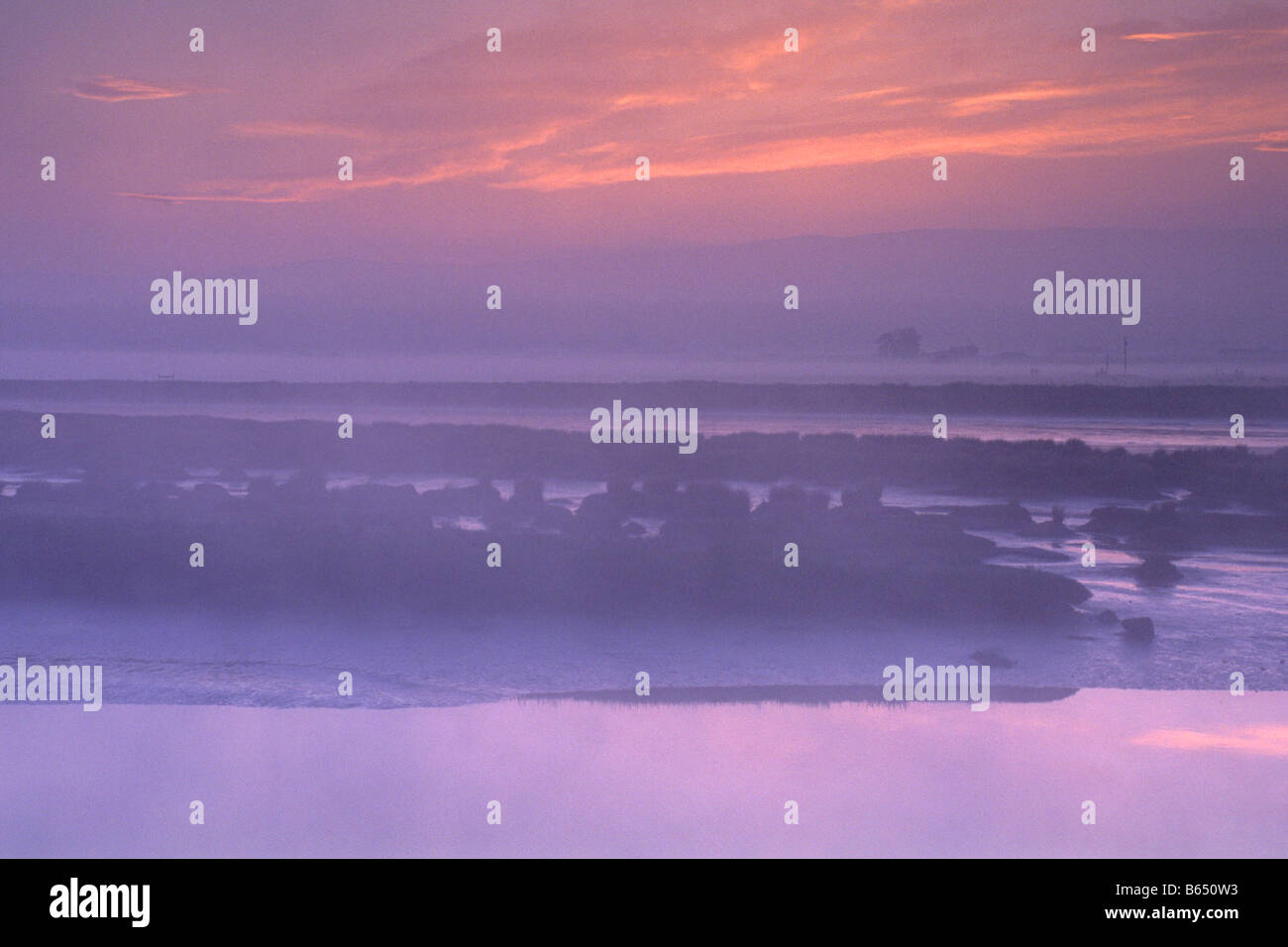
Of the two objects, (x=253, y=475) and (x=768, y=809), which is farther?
(x=253, y=475)

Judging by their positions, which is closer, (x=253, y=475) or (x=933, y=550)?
(x=933, y=550)

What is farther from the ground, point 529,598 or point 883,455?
point 883,455

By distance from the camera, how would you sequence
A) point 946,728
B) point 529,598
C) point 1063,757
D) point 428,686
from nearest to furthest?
point 1063,757, point 946,728, point 428,686, point 529,598

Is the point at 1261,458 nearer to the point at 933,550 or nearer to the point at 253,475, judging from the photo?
the point at 933,550

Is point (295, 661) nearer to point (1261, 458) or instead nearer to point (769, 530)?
point (769, 530)

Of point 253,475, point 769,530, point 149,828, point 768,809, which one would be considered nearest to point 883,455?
point 769,530

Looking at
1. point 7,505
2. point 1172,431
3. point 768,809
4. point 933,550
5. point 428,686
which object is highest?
point 1172,431

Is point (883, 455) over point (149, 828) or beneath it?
over

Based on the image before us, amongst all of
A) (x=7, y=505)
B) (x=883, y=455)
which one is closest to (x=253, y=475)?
(x=7, y=505)

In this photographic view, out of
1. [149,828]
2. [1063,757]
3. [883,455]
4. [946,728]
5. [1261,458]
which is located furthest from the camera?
[883,455]
